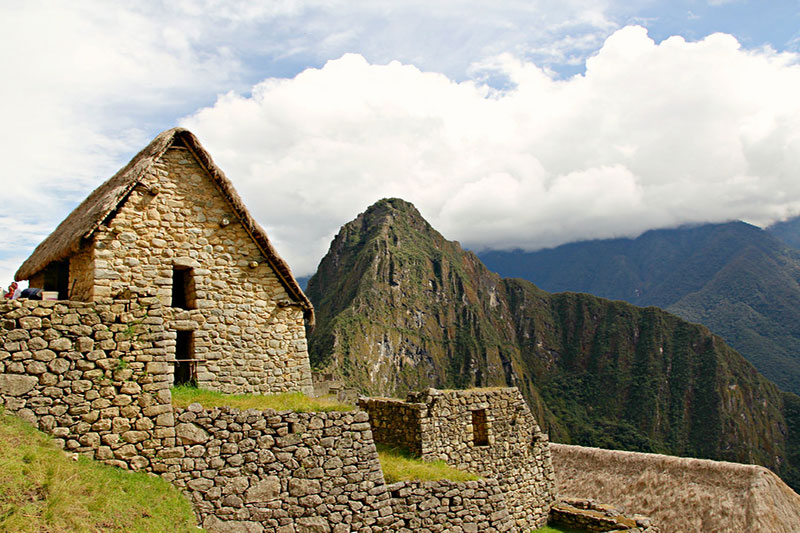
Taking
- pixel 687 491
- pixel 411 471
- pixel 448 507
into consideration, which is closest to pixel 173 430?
pixel 411 471

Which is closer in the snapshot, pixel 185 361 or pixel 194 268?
pixel 185 361

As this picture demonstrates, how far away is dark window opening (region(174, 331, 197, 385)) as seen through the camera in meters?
9.65

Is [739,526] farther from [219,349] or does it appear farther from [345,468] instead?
[219,349]

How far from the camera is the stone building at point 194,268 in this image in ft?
30.5

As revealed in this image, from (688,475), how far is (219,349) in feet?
48.3

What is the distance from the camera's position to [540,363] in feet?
655

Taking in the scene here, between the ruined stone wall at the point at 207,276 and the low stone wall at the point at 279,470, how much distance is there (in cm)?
235

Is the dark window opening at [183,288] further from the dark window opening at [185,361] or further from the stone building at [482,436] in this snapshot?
the stone building at [482,436]

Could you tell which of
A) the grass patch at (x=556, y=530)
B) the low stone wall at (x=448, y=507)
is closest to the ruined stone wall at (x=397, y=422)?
the low stone wall at (x=448, y=507)

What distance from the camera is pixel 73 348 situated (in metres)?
6.85

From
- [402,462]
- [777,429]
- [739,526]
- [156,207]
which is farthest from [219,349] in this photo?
[777,429]

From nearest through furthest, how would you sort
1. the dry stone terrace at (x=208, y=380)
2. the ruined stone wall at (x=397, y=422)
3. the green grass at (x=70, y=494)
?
the green grass at (x=70, y=494) → the dry stone terrace at (x=208, y=380) → the ruined stone wall at (x=397, y=422)

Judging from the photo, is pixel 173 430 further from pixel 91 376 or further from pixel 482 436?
pixel 482 436

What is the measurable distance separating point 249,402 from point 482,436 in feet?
20.7
